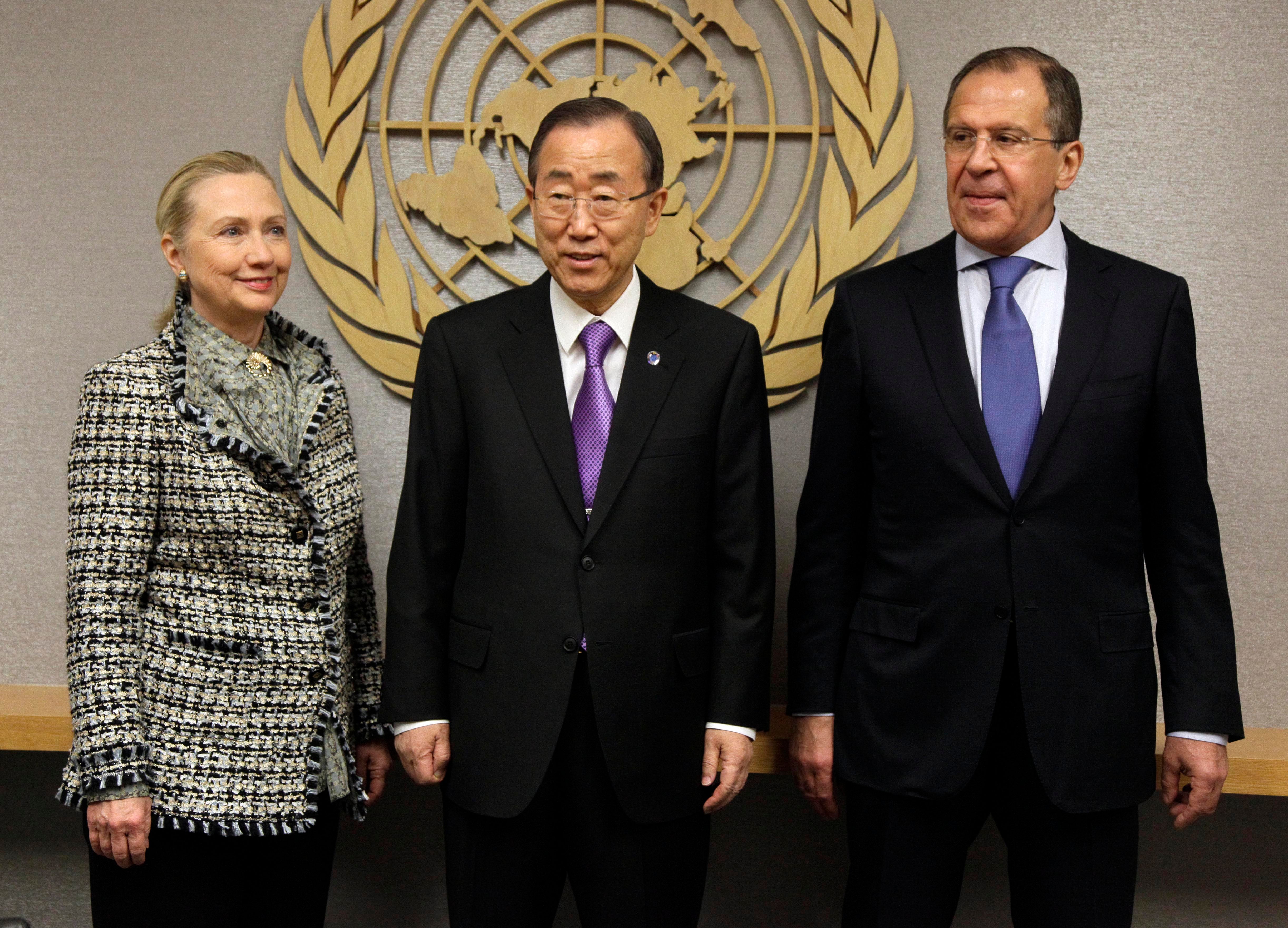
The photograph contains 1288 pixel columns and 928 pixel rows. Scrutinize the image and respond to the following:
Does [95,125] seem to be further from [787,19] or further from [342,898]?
[342,898]

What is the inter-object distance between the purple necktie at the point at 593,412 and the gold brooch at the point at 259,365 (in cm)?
52

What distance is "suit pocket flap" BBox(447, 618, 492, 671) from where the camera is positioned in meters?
1.73

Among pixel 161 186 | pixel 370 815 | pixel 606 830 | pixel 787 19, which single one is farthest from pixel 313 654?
pixel 787 19

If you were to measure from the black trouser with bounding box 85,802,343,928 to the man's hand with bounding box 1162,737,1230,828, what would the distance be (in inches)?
55.5

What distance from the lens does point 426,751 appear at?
1.75m

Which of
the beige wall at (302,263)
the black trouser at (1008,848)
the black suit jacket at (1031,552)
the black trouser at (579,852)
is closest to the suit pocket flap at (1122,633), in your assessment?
the black suit jacket at (1031,552)

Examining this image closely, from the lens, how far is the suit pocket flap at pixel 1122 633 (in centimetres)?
171

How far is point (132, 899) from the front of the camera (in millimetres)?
1686

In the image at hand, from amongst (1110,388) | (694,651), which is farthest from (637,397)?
(1110,388)

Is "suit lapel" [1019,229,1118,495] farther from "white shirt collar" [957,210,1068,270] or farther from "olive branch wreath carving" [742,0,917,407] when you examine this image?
"olive branch wreath carving" [742,0,917,407]

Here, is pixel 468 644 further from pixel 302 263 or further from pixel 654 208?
pixel 302 263

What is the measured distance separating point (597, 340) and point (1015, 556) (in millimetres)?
748

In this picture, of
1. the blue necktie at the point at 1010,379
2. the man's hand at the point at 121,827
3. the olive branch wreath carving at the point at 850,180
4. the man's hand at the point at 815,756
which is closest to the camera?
the man's hand at the point at 121,827

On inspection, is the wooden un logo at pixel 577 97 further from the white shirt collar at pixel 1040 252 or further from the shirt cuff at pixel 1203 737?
the shirt cuff at pixel 1203 737
